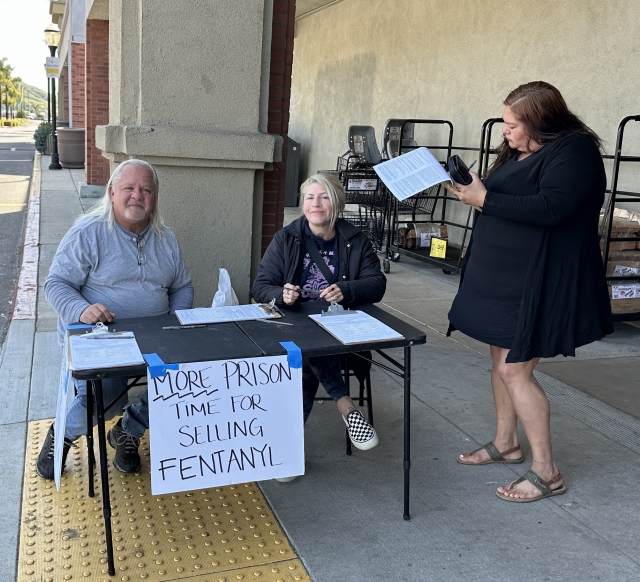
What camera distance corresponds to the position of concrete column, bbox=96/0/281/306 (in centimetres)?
455

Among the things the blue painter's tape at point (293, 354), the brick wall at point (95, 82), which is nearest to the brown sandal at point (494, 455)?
the blue painter's tape at point (293, 354)

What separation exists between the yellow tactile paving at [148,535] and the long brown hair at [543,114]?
2046 mm

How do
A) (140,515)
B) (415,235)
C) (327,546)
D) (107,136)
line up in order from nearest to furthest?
(327,546) → (140,515) → (107,136) → (415,235)

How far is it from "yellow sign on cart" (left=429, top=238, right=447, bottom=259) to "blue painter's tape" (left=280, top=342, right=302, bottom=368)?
5.60 m

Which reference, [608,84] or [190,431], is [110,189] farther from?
[608,84]

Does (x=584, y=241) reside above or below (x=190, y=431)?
above

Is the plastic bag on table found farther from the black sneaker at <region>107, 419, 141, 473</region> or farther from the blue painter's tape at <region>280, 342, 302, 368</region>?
the blue painter's tape at <region>280, 342, 302, 368</region>

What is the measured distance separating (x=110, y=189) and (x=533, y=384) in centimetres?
222

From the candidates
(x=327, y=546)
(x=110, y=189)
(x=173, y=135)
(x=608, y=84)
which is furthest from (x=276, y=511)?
(x=608, y=84)

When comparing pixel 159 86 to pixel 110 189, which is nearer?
pixel 110 189

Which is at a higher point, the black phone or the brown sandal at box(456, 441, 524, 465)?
the black phone

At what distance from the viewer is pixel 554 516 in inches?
126

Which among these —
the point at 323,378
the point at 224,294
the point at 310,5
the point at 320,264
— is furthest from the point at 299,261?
the point at 310,5

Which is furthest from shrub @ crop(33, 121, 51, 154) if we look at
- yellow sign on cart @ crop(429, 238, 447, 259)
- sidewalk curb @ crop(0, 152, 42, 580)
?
yellow sign on cart @ crop(429, 238, 447, 259)
